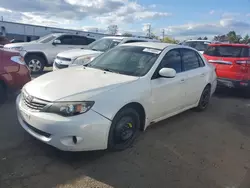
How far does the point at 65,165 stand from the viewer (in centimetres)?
319

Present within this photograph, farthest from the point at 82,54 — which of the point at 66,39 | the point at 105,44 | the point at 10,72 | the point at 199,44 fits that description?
the point at 199,44

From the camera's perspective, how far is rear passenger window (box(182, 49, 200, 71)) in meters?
4.94

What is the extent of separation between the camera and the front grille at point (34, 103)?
3125mm

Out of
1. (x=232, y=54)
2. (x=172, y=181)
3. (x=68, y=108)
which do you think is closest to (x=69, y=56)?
(x=232, y=54)

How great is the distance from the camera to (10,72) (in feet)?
16.7

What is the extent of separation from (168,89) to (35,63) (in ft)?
23.0

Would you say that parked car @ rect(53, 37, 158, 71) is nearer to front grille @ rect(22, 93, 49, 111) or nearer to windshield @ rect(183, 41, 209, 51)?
windshield @ rect(183, 41, 209, 51)

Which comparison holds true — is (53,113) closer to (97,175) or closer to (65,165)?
(65,165)

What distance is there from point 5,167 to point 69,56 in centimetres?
567

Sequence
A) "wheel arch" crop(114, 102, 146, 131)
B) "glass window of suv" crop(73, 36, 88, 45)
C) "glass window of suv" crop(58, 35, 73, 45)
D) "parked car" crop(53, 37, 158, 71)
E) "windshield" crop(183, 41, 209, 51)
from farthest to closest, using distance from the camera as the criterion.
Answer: "windshield" crop(183, 41, 209, 51) → "glass window of suv" crop(73, 36, 88, 45) → "glass window of suv" crop(58, 35, 73, 45) → "parked car" crop(53, 37, 158, 71) → "wheel arch" crop(114, 102, 146, 131)

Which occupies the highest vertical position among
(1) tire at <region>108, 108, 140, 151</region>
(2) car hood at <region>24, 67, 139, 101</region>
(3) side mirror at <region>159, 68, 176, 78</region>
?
(3) side mirror at <region>159, 68, 176, 78</region>

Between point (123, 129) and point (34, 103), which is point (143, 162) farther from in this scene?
point (34, 103)

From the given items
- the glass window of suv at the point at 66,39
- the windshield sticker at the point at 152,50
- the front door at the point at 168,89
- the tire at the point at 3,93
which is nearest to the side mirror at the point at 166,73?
the front door at the point at 168,89

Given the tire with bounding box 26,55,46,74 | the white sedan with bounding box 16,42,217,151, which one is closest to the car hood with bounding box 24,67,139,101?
the white sedan with bounding box 16,42,217,151
